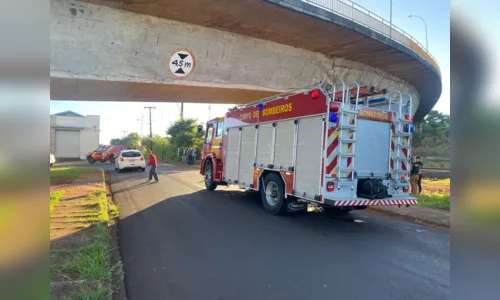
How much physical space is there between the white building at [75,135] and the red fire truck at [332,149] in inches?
1753

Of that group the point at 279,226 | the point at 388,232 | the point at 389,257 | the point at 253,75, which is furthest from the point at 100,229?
the point at 253,75

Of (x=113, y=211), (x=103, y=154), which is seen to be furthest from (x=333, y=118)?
(x=103, y=154)

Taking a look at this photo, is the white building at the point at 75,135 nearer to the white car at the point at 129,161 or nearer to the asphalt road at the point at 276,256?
the white car at the point at 129,161

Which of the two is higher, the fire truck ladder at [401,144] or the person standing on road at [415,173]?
the fire truck ladder at [401,144]

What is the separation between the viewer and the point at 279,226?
23.5 ft

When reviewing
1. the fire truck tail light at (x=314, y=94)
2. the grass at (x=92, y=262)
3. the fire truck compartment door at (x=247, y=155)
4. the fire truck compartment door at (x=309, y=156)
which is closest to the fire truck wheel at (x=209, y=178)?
the fire truck compartment door at (x=247, y=155)

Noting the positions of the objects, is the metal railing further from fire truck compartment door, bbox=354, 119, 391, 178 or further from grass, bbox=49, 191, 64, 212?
grass, bbox=49, 191, 64, 212

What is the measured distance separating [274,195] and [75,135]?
154 ft

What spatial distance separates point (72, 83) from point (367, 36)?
417 inches

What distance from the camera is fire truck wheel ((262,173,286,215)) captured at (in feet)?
26.6

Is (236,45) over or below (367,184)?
over

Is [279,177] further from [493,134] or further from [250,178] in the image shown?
[493,134]

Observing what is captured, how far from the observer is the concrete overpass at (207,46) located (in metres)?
8.90

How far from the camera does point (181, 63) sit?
10.4m
